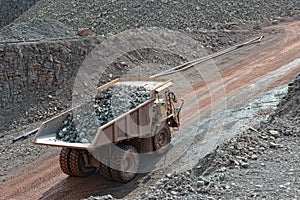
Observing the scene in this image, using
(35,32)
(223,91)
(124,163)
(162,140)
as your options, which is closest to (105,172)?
(124,163)

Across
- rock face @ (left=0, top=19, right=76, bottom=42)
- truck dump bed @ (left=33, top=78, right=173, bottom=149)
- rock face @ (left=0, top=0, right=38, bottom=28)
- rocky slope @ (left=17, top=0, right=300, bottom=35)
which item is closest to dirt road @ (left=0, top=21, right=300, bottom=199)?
truck dump bed @ (left=33, top=78, right=173, bottom=149)

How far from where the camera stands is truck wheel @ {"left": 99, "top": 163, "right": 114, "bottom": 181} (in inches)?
389

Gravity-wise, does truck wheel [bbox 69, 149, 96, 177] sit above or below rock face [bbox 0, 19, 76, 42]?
below

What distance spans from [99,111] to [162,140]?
2017 mm

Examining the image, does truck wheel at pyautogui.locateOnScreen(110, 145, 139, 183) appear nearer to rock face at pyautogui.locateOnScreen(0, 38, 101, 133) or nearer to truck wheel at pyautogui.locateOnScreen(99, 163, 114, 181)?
truck wheel at pyautogui.locateOnScreen(99, 163, 114, 181)

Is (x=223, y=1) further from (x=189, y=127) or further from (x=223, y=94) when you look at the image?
(x=189, y=127)

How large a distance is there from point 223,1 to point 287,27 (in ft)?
17.1

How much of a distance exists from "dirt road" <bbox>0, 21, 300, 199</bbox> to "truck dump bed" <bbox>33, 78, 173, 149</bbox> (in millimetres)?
1247

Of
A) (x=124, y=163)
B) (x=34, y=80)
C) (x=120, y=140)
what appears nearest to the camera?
(x=120, y=140)

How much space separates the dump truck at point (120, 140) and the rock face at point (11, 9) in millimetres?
24010

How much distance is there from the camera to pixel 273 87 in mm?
15570

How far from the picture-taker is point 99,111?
33.8ft

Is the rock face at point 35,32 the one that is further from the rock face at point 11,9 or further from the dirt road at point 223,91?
the rock face at point 11,9

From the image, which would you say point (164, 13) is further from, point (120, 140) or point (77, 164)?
point (120, 140)
